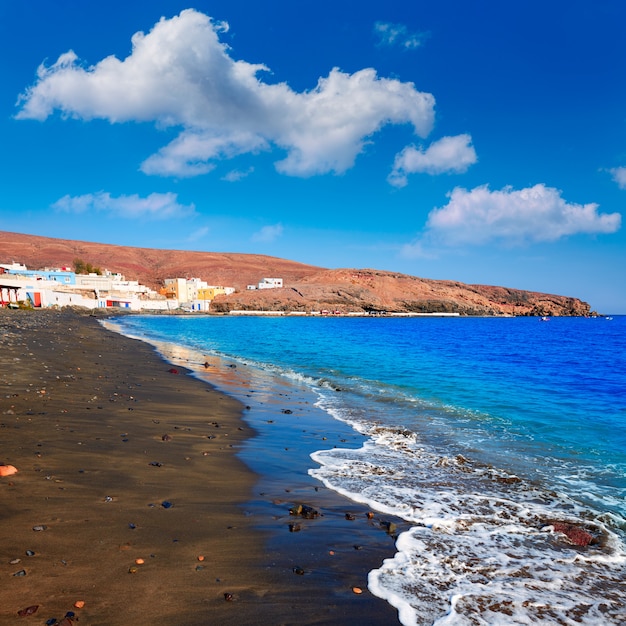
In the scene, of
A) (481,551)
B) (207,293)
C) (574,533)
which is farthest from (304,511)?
(207,293)

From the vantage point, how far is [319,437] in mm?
9461

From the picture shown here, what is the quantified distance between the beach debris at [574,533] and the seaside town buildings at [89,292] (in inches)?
2562

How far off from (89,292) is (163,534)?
105 meters

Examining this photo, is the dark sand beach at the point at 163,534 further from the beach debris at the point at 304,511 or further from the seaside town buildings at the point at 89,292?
the seaside town buildings at the point at 89,292

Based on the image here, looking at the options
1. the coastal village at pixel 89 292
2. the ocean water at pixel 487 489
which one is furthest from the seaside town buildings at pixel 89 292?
the ocean water at pixel 487 489

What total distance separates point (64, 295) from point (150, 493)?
87.0 meters

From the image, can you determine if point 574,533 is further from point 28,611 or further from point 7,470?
point 7,470

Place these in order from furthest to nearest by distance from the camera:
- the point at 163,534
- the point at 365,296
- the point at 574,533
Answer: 1. the point at 365,296
2. the point at 574,533
3. the point at 163,534

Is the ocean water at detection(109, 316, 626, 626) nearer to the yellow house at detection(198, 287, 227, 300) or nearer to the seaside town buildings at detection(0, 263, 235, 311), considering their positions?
the seaside town buildings at detection(0, 263, 235, 311)

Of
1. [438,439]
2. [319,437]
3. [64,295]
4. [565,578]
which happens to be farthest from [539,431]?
[64,295]

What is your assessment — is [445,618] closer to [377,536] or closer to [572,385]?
[377,536]

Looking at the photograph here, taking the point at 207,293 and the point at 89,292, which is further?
the point at 207,293

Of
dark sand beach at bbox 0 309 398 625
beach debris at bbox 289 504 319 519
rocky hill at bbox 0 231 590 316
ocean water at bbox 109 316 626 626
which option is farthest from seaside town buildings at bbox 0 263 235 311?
beach debris at bbox 289 504 319 519

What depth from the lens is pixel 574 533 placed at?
5.30 metres
